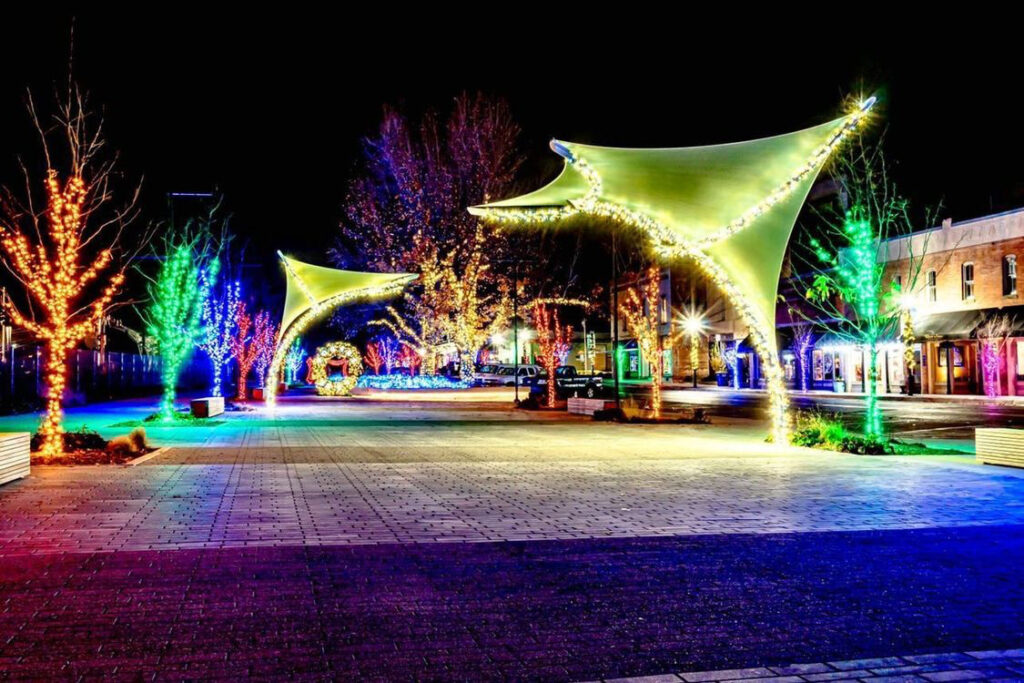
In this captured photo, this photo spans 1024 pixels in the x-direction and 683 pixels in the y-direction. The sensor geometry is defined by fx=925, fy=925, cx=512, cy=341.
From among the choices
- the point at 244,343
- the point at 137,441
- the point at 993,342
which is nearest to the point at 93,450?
the point at 137,441

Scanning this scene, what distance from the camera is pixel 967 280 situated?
1636 inches

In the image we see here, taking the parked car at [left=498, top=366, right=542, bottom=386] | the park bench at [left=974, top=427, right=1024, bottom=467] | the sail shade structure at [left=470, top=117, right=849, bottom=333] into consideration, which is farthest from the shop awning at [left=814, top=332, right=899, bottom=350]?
the park bench at [left=974, top=427, right=1024, bottom=467]

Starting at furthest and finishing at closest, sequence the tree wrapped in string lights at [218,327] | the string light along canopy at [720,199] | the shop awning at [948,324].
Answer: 1. the shop awning at [948,324]
2. the tree wrapped in string lights at [218,327]
3. the string light along canopy at [720,199]

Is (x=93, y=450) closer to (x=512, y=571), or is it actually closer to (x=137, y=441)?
(x=137, y=441)

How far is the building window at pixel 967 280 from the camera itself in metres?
41.4

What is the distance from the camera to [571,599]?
246 inches

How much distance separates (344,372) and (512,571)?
133ft

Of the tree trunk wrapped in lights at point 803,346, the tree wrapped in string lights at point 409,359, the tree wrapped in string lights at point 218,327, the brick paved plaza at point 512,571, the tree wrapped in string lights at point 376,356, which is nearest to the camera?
the brick paved plaza at point 512,571

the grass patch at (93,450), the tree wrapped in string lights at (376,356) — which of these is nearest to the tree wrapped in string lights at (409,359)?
the tree wrapped in string lights at (376,356)

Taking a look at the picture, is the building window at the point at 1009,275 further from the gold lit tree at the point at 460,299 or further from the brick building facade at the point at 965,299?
the gold lit tree at the point at 460,299

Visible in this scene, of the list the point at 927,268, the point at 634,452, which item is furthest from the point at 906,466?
the point at 927,268

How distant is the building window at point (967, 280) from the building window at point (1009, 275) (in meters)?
1.65

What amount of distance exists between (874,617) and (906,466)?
893cm

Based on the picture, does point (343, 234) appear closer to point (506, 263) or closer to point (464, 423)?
point (506, 263)
